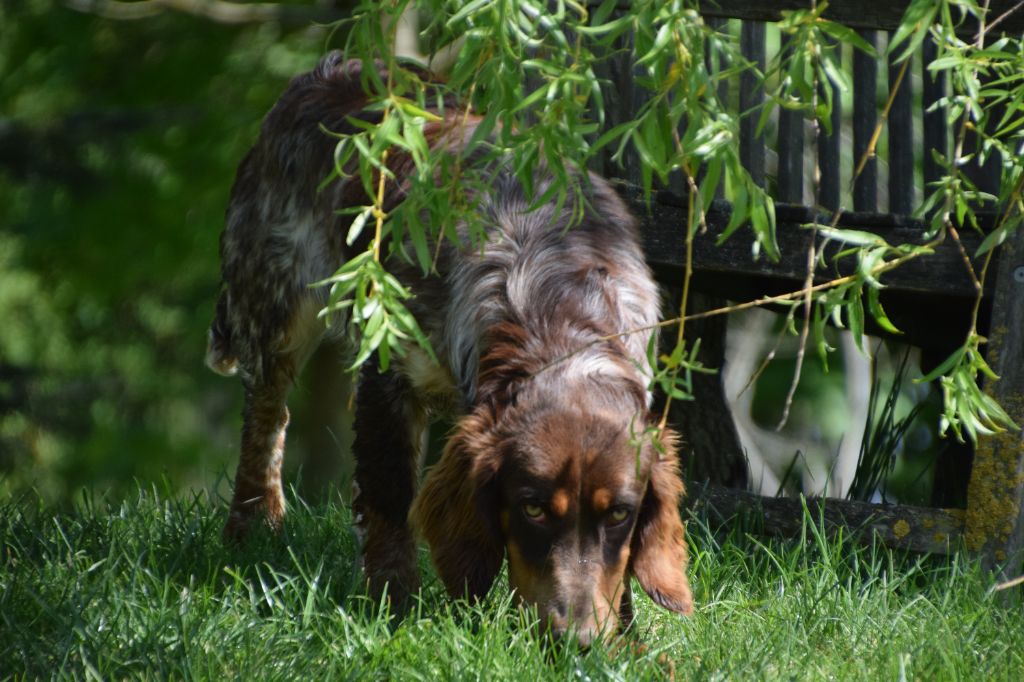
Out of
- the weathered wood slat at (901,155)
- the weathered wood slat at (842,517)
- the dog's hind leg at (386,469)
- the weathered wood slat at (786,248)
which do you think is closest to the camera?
the dog's hind leg at (386,469)

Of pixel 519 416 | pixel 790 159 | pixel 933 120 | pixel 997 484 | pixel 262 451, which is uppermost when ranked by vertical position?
pixel 933 120

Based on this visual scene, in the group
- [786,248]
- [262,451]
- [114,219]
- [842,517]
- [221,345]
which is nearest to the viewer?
[842,517]

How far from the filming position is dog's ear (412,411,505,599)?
4.00 m

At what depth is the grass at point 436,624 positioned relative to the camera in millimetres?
3484

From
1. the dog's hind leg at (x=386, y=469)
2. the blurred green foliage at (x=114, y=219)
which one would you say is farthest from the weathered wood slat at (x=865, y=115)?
the blurred green foliage at (x=114, y=219)

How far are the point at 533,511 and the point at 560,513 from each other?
10 centimetres

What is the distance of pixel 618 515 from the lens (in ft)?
12.7

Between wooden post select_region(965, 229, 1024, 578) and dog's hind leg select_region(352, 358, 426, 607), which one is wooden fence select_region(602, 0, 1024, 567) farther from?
dog's hind leg select_region(352, 358, 426, 607)

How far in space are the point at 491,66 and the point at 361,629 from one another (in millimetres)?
1769

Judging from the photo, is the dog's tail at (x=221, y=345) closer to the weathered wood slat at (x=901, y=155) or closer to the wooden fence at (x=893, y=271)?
the wooden fence at (x=893, y=271)

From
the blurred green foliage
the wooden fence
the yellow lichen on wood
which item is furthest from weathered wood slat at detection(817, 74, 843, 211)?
the blurred green foliage

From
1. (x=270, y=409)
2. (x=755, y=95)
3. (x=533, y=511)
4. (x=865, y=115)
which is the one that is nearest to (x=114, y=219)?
(x=270, y=409)

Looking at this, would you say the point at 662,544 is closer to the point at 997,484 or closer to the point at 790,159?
the point at 997,484

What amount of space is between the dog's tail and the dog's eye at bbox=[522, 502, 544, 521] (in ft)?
8.39
